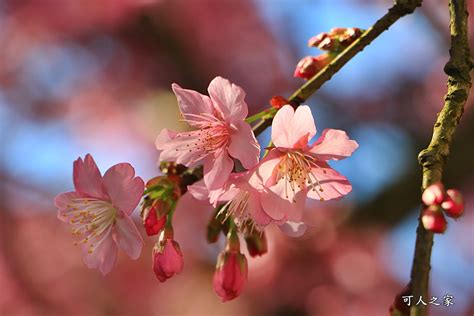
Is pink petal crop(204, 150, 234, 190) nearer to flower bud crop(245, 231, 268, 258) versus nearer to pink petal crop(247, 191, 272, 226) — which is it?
pink petal crop(247, 191, 272, 226)

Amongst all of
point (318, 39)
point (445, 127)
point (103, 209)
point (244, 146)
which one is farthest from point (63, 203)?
point (445, 127)

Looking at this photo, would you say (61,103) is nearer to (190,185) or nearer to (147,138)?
(147,138)

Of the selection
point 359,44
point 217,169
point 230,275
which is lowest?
point 230,275

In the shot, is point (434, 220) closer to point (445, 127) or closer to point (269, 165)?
point (445, 127)

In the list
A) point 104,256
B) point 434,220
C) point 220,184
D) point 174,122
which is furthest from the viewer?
point 174,122

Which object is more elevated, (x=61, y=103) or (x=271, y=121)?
(x=61, y=103)

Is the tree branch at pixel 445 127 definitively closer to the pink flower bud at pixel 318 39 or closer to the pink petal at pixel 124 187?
the pink flower bud at pixel 318 39

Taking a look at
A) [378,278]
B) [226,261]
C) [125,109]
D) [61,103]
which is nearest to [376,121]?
[378,278]
